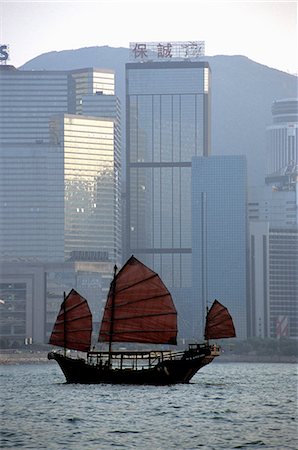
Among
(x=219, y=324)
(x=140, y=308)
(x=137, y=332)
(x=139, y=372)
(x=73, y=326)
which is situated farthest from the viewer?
(x=219, y=324)

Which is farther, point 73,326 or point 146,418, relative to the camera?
point 73,326

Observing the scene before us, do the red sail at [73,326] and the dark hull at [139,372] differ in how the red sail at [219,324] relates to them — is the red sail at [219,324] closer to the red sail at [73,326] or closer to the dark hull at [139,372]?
the dark hull at [139,372]

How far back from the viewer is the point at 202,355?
323 ft

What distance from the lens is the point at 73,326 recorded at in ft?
337

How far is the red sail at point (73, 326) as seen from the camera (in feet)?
333

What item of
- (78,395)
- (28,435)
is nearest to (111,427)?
(28,435)

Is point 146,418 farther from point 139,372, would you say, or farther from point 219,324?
point 219,324

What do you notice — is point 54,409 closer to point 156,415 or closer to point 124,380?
point 156,415

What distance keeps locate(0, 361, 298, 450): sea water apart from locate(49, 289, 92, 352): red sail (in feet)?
30.1

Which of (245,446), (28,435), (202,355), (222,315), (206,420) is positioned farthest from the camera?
(222,315)

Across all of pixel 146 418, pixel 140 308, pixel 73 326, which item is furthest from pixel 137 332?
pixel 146 418

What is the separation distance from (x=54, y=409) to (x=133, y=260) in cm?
2062

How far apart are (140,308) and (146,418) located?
27254 millimetres

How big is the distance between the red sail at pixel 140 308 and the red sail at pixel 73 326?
10581mm
